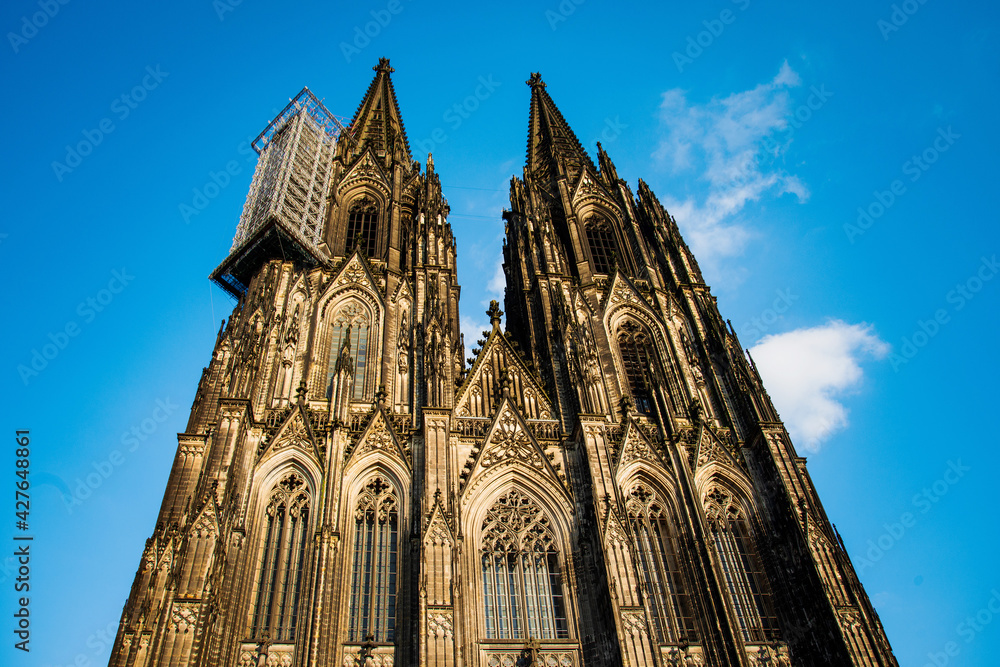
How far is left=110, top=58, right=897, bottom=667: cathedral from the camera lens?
60.3 ft

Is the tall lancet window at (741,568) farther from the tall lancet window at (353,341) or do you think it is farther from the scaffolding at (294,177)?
the scaffolding at (294,177)

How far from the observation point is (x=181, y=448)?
20.9 m

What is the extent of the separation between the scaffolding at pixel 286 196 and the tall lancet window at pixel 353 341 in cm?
294

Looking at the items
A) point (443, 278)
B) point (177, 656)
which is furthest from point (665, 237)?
point (177, 656)

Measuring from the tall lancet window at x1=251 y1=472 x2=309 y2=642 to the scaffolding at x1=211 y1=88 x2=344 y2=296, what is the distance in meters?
10.2

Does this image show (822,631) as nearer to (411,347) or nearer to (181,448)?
(411,347)

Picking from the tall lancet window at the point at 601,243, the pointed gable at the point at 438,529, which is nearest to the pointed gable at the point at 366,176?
the tall lancet window at the point at 601,243

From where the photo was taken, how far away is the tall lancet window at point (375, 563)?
18891 millimetres

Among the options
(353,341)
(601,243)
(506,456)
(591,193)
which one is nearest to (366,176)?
(591,193)

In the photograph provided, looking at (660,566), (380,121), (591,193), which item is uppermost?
(380,121)

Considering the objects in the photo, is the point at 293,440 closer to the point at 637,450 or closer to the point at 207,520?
the point at 207,520

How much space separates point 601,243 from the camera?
111 ft

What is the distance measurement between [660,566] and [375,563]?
8455mm

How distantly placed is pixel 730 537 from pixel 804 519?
2.33 m
